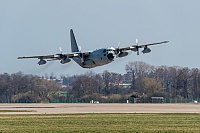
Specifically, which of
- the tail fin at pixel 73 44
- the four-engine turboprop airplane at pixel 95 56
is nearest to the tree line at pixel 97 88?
the tail fin at pixel 73 44

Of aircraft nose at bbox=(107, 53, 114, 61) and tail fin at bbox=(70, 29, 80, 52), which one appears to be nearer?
aircraft nose at bbox=(107, 53, 114, 61)

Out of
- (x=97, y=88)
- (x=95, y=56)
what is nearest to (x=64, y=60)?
(x=95, y=56)

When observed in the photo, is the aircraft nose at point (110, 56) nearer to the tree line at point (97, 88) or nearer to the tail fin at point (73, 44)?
the tail fin at point (73, 44)

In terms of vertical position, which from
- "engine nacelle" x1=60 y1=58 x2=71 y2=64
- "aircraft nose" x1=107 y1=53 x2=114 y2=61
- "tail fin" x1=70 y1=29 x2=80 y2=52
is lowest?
"engine nacelle" x1=60 y1=58 x2=71 y2=64

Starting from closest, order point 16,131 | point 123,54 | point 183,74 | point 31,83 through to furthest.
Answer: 1. point 16,131
2. point 123,54
3. point 31,83
4. point 183,74

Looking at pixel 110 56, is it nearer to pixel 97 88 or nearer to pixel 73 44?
pixel 73 44

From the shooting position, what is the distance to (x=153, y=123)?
170 ft

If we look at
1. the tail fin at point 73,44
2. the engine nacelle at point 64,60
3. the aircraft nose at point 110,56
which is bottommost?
the engine nacelle at point 64,60

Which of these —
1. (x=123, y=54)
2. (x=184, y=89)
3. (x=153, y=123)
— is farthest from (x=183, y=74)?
(x=153, y=123)

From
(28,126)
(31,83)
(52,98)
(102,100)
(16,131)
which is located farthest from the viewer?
(31,83)

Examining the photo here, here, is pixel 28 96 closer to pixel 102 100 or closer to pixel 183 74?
pixel 102 100

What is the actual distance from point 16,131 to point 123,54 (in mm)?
55099

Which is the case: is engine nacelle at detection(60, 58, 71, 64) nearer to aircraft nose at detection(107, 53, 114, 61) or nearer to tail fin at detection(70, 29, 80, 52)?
aircraft nose at detection(107, 53, 114, 61)

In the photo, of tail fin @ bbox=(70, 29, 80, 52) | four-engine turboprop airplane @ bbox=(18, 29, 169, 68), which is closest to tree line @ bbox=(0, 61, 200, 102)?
tail fin @ bbox=(70, 29, 80, 52)
